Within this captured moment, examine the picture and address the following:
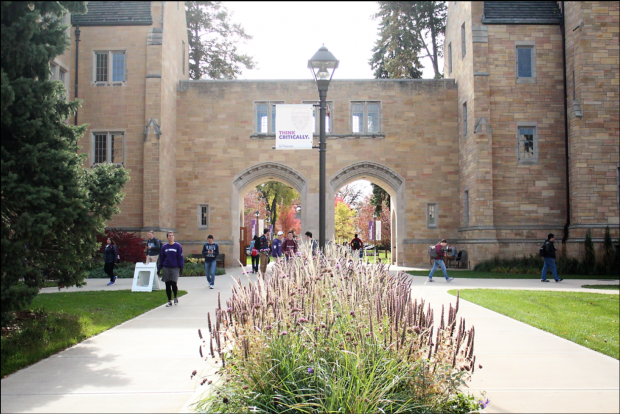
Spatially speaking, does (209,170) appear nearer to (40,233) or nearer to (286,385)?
(40,233)

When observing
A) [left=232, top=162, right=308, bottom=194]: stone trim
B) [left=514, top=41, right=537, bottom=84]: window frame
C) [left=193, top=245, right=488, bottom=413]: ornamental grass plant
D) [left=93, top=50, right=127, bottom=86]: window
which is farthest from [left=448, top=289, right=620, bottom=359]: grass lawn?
[left=93, top=50, right=127, bottom=86]: window

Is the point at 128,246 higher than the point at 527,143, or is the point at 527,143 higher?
the point at 527,143

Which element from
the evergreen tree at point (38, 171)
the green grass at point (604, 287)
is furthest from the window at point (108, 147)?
the green grass at point (604, 287)

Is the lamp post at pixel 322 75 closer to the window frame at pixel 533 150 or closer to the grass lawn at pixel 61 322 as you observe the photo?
the grass lawn at pixel 61 322

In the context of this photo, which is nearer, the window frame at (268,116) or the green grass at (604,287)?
the green grass at (604,287)

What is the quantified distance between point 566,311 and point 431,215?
16.2 metres

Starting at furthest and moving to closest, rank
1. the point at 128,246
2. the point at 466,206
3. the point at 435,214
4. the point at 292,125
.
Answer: the point at 435,214
the point at 466,206
the point at 128,246
the point at 292,125

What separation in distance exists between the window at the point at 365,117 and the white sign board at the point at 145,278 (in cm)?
1461

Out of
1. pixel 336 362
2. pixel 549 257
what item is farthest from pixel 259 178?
pixel 336 362

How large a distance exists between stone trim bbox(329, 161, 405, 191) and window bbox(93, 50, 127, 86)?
36.1 ft

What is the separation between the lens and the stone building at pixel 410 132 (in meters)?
22.9

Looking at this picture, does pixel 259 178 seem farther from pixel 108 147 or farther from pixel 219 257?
pixel 108 147

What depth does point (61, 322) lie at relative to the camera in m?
8.30

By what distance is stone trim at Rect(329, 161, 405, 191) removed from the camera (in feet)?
89.0
